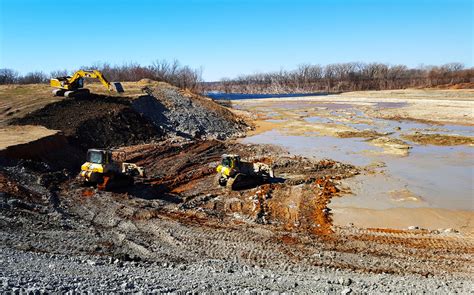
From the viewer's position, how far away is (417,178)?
2155 cm

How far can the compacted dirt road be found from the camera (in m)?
8.61

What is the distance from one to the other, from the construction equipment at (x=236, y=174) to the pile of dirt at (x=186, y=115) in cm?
1541

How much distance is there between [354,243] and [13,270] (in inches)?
354

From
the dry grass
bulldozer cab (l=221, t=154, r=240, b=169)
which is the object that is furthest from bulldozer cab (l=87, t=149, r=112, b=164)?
the dry grass

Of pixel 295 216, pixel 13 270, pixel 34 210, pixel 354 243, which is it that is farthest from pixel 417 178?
pixel 13 270

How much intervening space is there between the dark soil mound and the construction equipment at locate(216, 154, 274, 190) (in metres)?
10.8

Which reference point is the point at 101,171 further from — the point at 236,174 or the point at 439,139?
the point at 439,139

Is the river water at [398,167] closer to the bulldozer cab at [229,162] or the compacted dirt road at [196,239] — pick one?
the compacted dirt road at [196,239]

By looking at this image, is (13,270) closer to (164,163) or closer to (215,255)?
(215,255)

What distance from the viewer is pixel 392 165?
24500mm

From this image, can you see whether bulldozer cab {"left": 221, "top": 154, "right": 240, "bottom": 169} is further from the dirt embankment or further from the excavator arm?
the excavator arm

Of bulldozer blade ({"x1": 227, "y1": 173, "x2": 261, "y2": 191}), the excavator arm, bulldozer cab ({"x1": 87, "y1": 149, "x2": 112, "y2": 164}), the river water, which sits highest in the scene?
the excavator arm

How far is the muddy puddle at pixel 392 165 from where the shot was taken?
17.1 metres

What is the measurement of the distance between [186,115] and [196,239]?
2636cm
